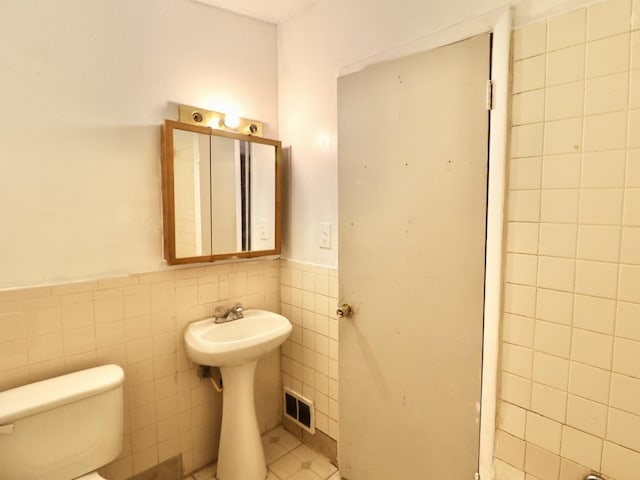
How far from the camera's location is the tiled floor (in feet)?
5.66

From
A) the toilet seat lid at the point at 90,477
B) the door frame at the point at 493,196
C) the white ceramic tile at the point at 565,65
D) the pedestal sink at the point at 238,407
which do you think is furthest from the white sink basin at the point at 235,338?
the white ceramic tile at the point at 565,65

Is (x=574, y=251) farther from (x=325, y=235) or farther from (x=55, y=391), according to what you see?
(x=55, y=391)

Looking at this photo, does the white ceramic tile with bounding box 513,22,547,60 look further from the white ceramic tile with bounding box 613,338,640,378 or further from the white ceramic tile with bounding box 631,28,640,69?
the white ceramic tile with bounding box 613,338,640,378

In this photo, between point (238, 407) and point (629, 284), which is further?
point (238, 407)

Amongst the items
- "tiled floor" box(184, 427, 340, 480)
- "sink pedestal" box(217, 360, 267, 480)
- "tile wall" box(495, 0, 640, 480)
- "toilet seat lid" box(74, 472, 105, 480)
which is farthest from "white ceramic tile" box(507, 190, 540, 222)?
"toilet seat lid" box(74, 472, 105, 480)

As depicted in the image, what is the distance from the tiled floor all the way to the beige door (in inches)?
7.7

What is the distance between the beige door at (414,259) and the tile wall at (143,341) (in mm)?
686

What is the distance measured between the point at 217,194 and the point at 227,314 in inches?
24.1

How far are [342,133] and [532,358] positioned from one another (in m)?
1.12

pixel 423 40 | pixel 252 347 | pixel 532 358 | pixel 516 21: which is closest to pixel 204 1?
pixel 423 40

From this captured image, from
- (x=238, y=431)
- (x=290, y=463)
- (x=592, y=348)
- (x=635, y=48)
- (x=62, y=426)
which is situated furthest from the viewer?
(x=290, y=463)

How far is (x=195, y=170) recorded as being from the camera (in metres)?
1.62

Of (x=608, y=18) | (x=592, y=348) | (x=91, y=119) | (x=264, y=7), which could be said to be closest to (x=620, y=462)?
(x=592, y=348)

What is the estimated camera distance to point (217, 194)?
173 centimetres
